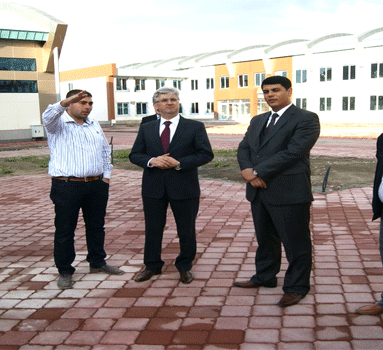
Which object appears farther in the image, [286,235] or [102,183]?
[102,183]

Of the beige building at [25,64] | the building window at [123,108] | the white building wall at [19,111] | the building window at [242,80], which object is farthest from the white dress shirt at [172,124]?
the building window at [123,108]

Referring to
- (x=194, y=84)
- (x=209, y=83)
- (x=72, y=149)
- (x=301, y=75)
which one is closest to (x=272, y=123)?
(x=72, y=149)

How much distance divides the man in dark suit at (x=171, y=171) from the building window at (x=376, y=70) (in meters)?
40.7

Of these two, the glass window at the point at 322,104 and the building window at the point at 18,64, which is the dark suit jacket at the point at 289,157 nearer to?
the building window at the point at 18,64

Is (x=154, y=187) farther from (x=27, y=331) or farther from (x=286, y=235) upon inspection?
(x=27, y=331)

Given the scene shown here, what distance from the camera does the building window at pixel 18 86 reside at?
29.1 meters

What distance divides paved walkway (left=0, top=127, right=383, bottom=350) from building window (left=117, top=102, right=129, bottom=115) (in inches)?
1940

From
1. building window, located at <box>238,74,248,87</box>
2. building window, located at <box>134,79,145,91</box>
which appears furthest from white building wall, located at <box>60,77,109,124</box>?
building window, located at <box>238,74,248,87</box>

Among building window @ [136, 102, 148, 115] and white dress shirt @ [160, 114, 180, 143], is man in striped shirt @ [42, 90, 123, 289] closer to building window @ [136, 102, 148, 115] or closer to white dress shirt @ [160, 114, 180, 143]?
white dress shirt @ [160, 114, 180, 143]

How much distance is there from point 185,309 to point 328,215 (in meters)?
4.06

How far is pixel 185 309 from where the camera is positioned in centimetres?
383

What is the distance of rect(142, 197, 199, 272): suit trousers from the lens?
4.45 meters

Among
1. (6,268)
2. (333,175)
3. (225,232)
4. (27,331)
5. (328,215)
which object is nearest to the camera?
(27,331)

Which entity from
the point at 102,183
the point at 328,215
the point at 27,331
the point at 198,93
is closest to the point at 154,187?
the point at 102,183
